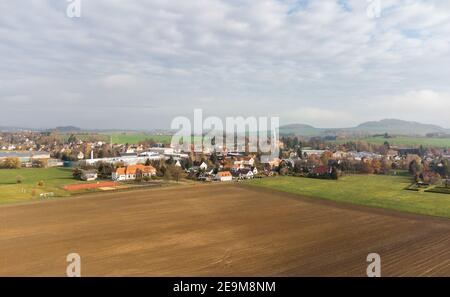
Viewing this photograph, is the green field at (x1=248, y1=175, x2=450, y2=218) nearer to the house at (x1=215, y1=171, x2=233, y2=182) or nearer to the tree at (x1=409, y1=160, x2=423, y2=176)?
the tree at (x1=409, y1=160, x2=423, y2=176)

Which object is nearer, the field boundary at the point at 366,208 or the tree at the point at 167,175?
the field boundary at the point at 366,208

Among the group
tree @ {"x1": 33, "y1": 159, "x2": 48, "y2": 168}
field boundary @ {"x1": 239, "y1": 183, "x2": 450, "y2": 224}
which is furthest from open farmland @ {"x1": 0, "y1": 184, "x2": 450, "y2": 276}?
tree @ {"x1": 33, "y1": 159, "x2": 48, "y2": 168}

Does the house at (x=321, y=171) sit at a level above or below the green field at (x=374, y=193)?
above

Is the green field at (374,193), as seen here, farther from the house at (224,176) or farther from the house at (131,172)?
the house at (131,172)

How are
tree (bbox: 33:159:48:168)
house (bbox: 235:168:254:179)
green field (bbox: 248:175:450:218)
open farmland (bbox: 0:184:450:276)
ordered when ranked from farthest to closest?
tree (bbox: 33:159:48:168)
house (bbox: 235:168:254:179)
green field (bbox: 248:175:450:218)
open farmland (bbox: 0:184:450:276)

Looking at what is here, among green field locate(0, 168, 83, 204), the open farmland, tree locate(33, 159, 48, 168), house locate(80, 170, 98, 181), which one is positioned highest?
tree locate(33, 159, 48, 168)

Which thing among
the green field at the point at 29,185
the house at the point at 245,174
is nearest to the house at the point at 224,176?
the house at the point at 245,174
